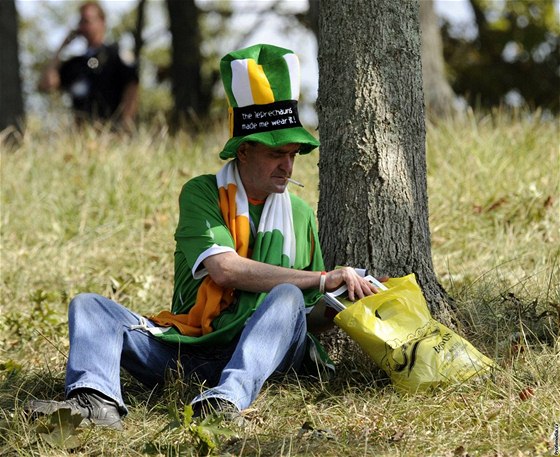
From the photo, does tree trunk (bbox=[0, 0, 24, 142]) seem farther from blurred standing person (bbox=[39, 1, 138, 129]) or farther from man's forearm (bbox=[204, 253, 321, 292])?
man's forearm (bbox=[204, 253, 321, 292])

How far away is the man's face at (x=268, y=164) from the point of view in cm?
426

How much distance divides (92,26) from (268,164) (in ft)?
20.0

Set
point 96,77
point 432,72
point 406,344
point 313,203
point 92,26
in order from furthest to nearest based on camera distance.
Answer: point 96,77 < point 92,26 < point 432,72 < point 313,203 < point 406,344

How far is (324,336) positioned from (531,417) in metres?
1.20

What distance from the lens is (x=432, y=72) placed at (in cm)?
942

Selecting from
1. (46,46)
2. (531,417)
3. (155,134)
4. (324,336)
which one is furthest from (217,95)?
(531,417)

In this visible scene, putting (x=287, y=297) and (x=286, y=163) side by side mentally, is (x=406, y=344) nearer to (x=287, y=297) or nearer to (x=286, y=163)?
(x=287, y=297)

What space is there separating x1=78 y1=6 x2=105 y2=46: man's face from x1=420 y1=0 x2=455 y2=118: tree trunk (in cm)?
303

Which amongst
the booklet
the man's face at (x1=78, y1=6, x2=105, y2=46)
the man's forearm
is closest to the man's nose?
the man's forearm

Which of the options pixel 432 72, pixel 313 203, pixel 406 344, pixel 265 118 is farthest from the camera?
pixel 432 72

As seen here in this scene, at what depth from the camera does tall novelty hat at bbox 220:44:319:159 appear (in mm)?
4199

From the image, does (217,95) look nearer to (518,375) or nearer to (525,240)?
(525,240)

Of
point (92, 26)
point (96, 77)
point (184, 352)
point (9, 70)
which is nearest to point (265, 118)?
point (184, 352)

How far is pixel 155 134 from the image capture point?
9.42 metres
